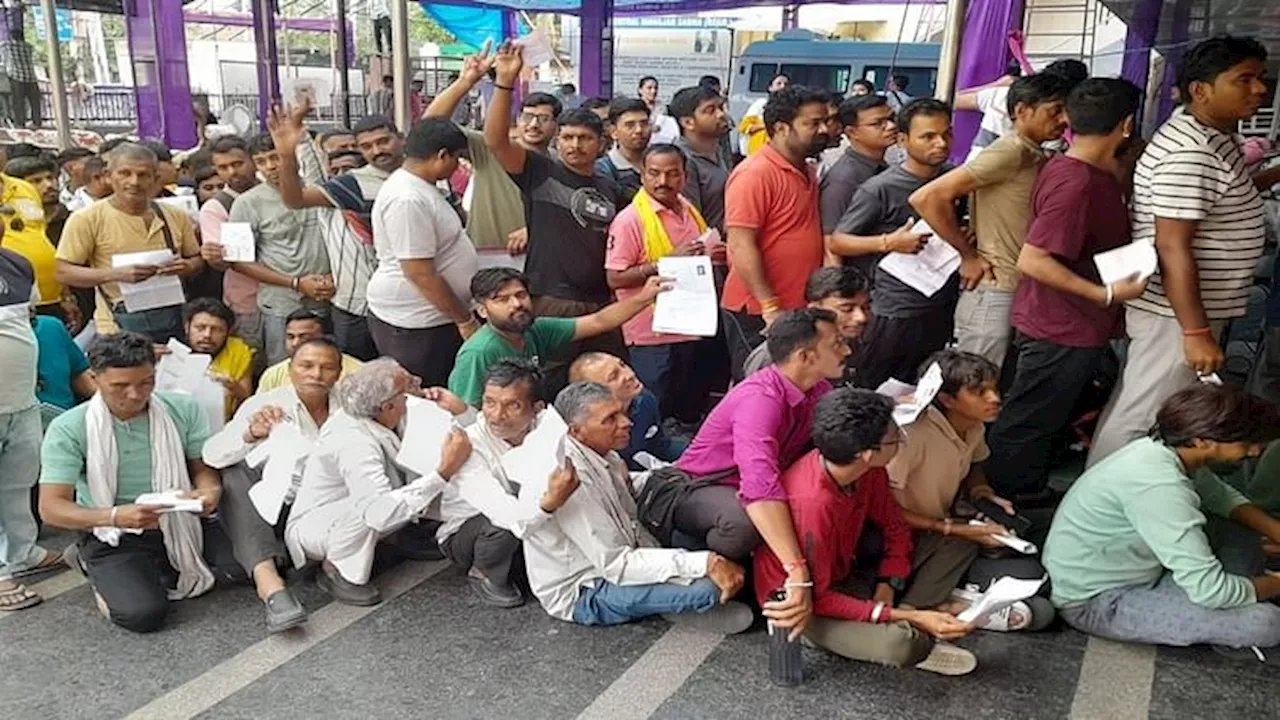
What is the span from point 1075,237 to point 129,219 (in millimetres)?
3623

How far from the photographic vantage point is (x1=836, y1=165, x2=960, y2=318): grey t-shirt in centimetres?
359

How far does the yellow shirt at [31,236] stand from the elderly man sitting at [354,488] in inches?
67.8

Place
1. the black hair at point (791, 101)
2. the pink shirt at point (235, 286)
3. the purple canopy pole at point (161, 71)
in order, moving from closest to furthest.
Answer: the black hair at point (791, 101), the pink shirt at point (235, 286), the purple canopy pole at point (161, 71)

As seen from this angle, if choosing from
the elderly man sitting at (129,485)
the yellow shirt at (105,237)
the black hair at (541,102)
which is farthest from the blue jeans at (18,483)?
the black hair at (541,102)

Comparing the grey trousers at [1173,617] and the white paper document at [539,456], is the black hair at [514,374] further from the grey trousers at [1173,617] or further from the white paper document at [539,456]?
the grey trousers at [1173,617]

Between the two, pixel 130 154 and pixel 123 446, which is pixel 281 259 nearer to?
pixel 130 154

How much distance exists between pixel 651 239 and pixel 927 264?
106cm

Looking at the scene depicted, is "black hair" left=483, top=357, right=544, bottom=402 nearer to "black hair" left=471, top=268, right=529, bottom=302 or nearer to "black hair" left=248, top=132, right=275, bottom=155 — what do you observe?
"black hair" left=471, top=268, right=529, bottom=302

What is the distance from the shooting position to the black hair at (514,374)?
10.2 feet

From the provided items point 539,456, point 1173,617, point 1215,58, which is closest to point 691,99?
point 1215,58

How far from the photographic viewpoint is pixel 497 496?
2.98 m

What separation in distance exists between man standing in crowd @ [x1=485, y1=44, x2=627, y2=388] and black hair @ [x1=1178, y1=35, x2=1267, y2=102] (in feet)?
6.76

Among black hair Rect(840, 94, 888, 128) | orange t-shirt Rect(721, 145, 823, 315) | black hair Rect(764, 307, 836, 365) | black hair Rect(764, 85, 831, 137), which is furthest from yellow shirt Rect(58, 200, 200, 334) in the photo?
black hair Rect(840, 94, 888, 128)

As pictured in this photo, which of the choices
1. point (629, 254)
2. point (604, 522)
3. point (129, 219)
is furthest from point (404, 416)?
point (129, 219)
